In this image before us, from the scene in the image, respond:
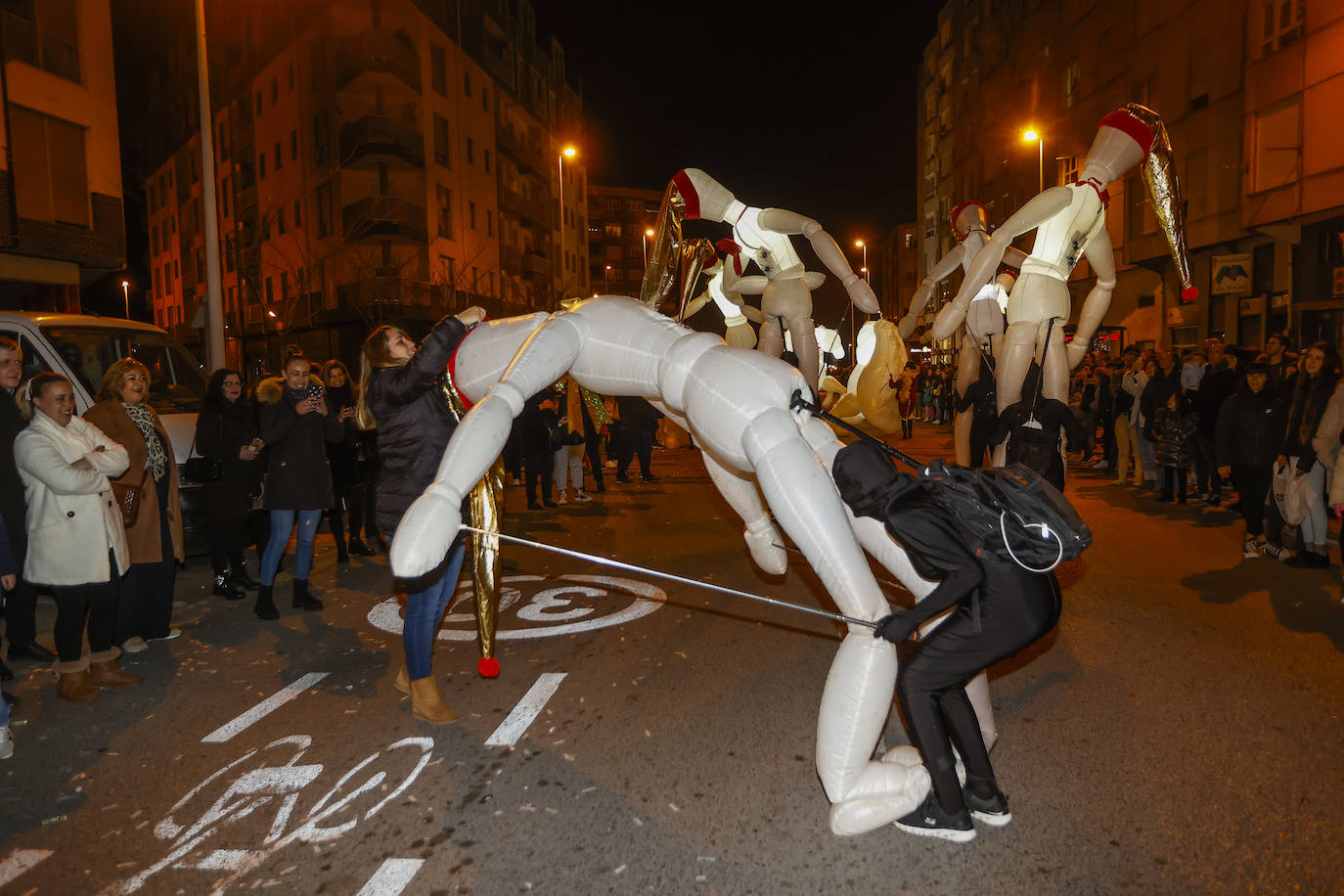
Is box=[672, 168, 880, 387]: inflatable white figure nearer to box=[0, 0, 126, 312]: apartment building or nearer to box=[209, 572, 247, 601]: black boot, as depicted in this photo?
box=[209, 572, 247, 601]: black boot

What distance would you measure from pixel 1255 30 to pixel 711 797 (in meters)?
22.9

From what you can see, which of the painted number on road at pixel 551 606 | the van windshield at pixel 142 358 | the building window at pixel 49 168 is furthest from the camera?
the building window at pixel 49 168

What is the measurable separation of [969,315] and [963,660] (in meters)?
4.83

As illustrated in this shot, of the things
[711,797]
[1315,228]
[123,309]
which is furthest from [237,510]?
[123,309]

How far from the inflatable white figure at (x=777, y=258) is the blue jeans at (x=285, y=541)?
3.59 meters

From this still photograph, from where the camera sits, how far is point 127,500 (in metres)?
5.15

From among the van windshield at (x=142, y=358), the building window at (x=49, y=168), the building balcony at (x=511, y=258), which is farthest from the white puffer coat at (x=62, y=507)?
the building balcony at (x=511, y=258)

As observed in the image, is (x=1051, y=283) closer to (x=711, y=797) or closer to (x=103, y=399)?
(x=711, y=797)

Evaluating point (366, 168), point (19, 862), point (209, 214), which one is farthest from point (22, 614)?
point (366, 168)

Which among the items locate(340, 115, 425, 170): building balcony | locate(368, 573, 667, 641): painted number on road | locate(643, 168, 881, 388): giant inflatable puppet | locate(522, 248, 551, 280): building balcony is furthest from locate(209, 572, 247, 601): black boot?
locate(522, 248, 551, 280): building balcony

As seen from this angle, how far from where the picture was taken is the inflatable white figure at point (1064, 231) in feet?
19.4

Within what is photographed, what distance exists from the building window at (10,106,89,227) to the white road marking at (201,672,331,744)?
645 inches

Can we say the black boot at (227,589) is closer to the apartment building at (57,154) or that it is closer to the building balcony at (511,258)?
the apartment building at (57,154)

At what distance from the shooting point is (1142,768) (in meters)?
3.45
